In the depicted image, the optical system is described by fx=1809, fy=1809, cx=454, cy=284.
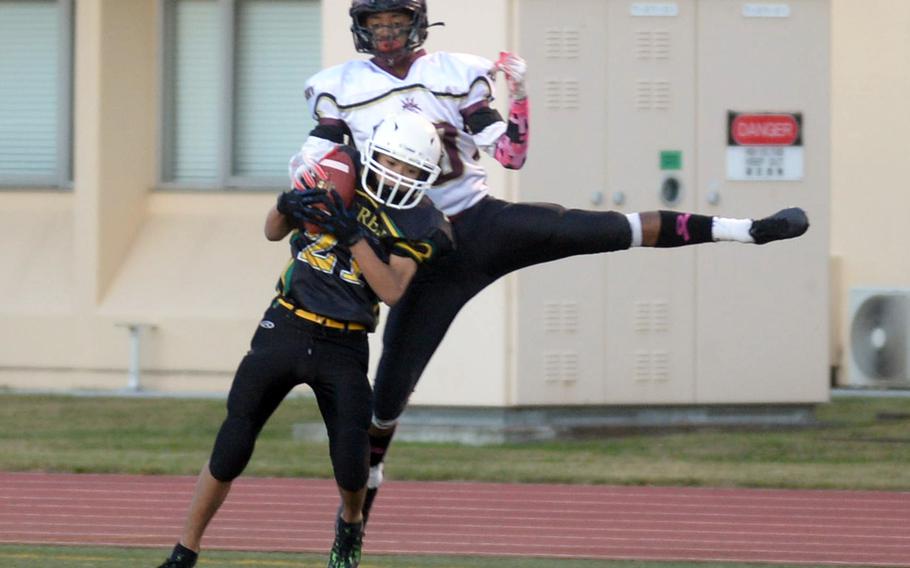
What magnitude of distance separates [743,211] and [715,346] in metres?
0.92

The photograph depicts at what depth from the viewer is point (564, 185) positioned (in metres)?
11.9

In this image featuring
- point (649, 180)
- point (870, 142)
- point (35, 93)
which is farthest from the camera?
point (35, 93)

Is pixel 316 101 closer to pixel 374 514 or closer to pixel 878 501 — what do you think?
pixel 374 514

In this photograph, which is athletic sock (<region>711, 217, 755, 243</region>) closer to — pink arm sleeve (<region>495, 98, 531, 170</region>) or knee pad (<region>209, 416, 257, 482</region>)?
pink arm sleeve (<region>495, 98, 531, 170</region>)

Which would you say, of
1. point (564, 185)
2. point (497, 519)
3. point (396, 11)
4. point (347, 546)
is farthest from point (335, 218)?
point (564, 185)

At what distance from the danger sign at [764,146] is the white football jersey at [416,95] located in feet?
17.9

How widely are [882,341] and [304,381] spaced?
6724 millimetres

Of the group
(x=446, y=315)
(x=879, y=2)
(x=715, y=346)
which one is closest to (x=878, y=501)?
(x=715, y=346)

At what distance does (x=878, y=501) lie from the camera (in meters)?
9.62

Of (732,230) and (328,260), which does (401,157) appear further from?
(732,230)

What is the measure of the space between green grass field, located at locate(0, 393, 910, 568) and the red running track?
11.4 inches

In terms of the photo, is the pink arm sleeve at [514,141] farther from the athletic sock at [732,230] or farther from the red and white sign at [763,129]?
the red and white sign at [763,129]

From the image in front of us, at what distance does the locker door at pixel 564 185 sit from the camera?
11852 mm

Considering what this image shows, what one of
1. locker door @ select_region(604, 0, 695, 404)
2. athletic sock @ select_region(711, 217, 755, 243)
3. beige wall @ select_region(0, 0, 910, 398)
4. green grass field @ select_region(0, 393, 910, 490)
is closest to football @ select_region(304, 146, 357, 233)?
athletic sock @ select_region(711, 217, 755, 243)
